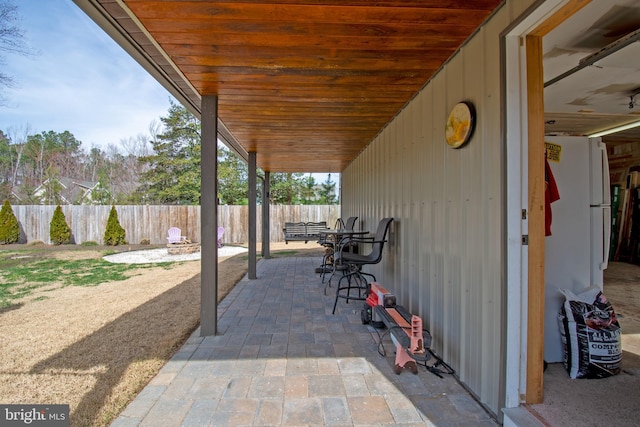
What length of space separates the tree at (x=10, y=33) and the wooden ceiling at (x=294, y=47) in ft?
21.5

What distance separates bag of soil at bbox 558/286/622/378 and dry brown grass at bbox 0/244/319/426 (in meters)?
2.58

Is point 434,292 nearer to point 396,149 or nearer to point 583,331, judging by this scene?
point 583,331

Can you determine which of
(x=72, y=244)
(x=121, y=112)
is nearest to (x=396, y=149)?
(x=72, y=244)

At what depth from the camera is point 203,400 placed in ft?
5.89

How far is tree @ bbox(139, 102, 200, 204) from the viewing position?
16266 mm

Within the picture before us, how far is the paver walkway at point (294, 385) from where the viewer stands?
1.63 m

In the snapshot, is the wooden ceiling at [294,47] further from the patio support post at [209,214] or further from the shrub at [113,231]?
the shrub at [113,231]

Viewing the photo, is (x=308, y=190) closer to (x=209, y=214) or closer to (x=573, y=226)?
(x=209, y=214)

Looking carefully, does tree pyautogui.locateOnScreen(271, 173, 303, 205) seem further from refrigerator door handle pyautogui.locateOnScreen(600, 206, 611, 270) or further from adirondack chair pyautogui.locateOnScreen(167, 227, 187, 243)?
refrigerator door handle pyautogui.locateOnScreen(600, 206, 611, 270)

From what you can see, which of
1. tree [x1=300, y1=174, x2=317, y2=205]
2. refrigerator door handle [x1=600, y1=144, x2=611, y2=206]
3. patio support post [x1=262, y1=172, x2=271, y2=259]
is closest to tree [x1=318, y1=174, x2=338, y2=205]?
tree [x1=300, y1=174, x2=317, y2=205]

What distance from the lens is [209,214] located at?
2.79 metres

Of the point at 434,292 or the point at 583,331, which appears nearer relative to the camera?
the point at 583,331

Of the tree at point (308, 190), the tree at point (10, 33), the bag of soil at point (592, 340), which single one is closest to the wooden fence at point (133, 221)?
the tree at point (10, 33)

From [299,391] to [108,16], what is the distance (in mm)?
2317
